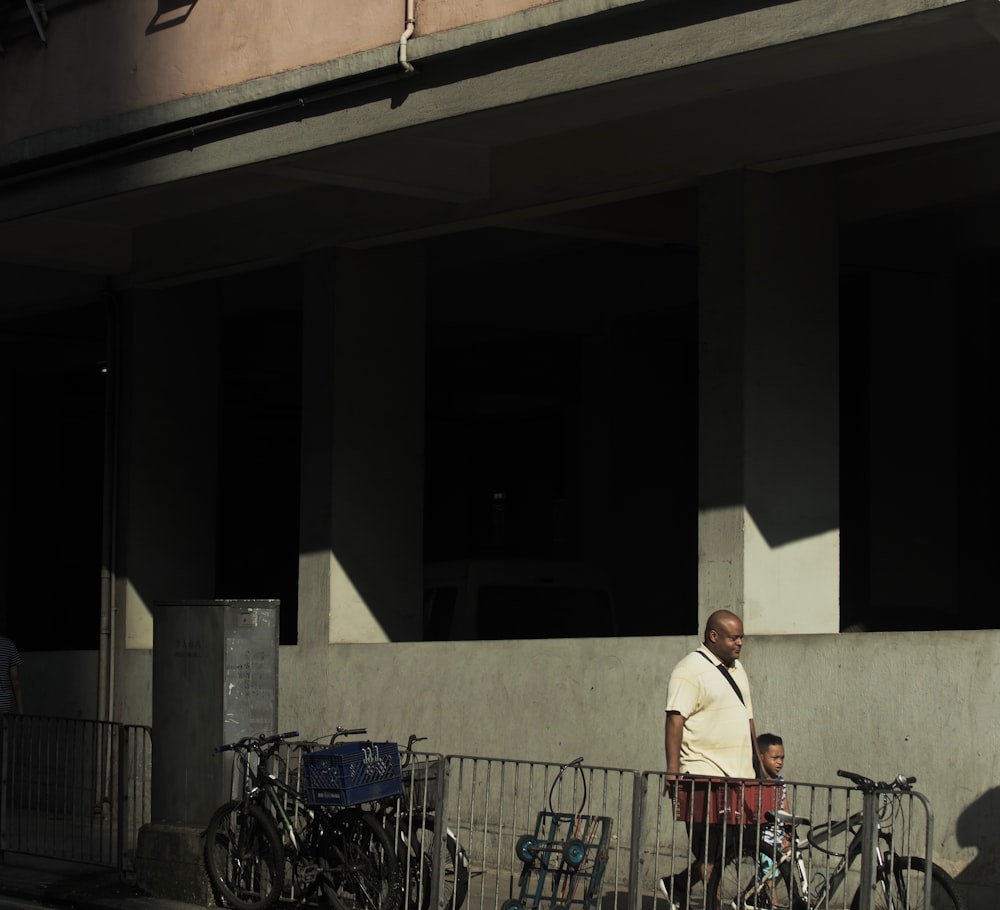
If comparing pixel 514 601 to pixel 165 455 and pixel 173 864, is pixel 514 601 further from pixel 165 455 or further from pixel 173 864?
pixel 173 864

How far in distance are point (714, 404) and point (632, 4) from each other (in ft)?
9.35

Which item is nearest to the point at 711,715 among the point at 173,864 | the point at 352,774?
the point at 352,774

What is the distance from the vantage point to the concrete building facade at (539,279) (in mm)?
10172

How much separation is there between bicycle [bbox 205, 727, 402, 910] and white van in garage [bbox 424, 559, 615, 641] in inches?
164

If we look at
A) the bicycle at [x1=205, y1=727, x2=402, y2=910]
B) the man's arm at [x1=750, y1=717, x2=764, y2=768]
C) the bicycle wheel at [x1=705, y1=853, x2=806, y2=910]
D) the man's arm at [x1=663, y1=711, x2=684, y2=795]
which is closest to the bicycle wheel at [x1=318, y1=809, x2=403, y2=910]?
the bicycle at [x1=205, y1=727, x2=402, y2=910]

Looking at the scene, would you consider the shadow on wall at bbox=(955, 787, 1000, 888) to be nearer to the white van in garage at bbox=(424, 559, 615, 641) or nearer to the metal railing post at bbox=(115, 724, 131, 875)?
the metal railing post at bbox=(115, 724, 131, 875)

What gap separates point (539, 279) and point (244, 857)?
11688mm

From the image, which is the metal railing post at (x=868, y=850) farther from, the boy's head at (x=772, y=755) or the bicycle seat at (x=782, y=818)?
the boy's head at (x=772, y=755)

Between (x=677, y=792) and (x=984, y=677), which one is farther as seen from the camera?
(x=984, y=677)

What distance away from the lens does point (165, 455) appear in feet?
53.5

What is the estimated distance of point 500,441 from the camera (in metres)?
33.8

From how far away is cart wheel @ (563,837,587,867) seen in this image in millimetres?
8844

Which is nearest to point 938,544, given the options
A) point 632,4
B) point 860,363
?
point 860,363

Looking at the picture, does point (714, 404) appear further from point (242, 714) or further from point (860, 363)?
point (860, 363)
